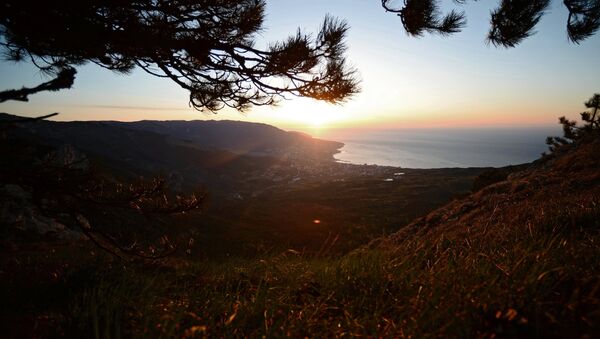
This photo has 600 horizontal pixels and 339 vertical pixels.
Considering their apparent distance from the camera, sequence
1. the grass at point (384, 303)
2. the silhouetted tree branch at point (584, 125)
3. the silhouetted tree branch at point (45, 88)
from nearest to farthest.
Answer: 1. the grass at point (384, 303)
2. the silhouetted tree branch at point (45, 88)
3. the silhouetted tree branch at point (584, 125)

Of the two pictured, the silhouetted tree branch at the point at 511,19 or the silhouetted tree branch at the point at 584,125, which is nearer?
the silhouetted tree branch at the point at 511,19

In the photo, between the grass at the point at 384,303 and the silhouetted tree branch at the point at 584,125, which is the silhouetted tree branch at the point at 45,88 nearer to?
the grass at the point at 384,303

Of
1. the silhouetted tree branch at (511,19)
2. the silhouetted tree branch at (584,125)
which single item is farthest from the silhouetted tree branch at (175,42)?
the silhouetted tree branch at (584,125)

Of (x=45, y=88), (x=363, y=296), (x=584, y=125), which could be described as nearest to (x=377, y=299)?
(x=363, y=296)

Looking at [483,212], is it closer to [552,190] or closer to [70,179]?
[552,190]

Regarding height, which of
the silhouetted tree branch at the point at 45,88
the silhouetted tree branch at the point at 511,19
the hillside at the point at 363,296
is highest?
the silhouetted tree branch at the point at 511,19

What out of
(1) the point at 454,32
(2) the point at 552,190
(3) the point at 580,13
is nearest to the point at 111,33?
(1) the point at 454,32

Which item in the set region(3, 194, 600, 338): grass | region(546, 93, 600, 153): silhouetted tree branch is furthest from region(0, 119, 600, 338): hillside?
region(546, 93, 600, 153): silhouetted tree branch

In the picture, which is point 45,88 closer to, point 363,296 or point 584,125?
point 363,296

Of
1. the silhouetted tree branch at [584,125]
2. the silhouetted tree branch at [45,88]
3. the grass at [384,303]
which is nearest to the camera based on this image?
the grass at [384,303]
